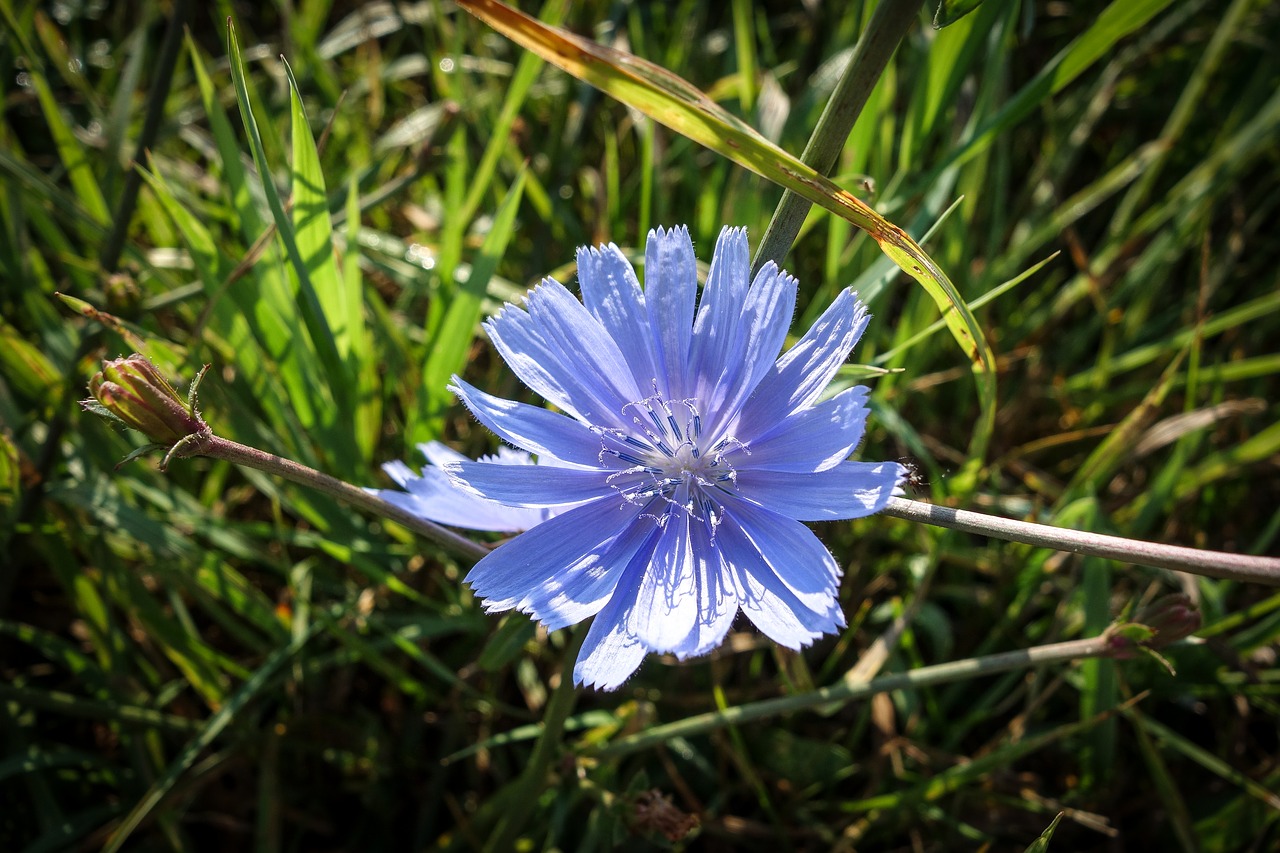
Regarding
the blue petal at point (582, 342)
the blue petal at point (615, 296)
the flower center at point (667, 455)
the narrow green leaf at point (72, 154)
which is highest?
the narrow green leaf at point (72, 154)

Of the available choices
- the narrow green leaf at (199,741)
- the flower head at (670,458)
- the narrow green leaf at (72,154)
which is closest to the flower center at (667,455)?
the flower head at (670,458)

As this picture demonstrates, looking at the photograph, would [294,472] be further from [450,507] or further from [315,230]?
[315,230]

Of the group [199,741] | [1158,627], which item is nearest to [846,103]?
[1158,627]

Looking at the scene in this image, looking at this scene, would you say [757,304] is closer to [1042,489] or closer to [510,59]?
[1042,489]

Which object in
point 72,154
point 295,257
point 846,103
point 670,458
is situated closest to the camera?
point 846,103

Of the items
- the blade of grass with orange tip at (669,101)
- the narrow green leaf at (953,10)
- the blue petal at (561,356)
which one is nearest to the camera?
the narrow green leaf at (953,10)

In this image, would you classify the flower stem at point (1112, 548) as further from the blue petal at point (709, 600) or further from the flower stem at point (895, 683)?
the flower stem at point (895, 683)

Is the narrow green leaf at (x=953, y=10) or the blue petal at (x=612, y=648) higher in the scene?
the narrow green leaf at (x=953, y=10)

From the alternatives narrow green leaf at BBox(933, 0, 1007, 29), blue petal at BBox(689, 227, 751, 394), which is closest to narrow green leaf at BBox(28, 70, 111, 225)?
blue petal at BBox(689, 227, 751, 394)
